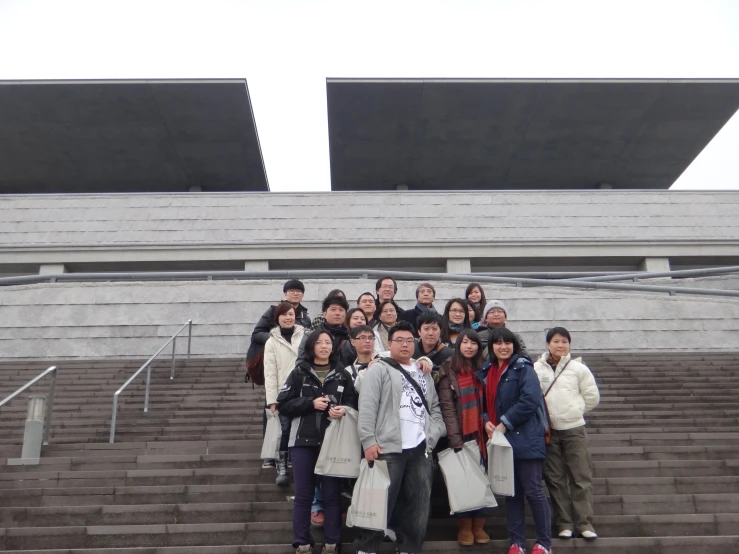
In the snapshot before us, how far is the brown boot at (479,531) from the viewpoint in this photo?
5082mm

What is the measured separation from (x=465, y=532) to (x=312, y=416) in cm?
131

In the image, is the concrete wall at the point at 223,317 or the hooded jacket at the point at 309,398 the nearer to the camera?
the hooded jacket at the point at 309,398

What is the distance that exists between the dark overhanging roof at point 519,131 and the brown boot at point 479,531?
51.4 ft

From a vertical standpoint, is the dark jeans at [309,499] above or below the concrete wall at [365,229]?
below

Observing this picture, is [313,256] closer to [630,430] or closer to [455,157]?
[455,157]

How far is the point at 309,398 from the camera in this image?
506 centimetres

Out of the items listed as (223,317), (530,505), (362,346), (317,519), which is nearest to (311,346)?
(362,346)

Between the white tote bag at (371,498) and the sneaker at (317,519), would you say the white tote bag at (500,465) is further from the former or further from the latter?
the sneaker at (317,519)

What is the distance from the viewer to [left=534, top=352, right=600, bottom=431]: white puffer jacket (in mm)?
5422

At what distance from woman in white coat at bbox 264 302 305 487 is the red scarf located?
1.55 metres

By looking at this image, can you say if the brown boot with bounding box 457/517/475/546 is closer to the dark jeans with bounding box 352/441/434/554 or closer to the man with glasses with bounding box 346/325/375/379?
the dark jeans with bounding box 352/441/434/554

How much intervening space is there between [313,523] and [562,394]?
2.04m

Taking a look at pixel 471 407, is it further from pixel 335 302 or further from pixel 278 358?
pixel 278 358

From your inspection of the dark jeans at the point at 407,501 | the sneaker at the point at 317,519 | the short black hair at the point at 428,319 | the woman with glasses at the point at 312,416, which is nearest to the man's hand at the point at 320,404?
the woman with glasses at the point at 312,416
